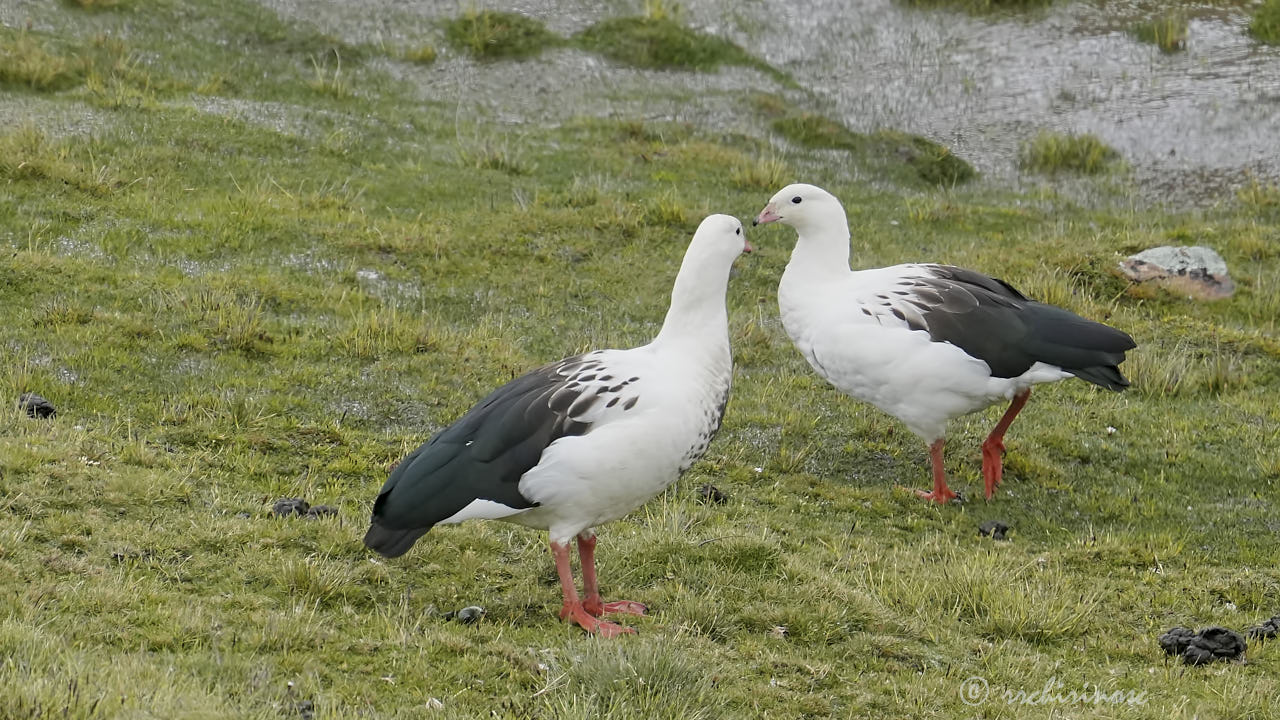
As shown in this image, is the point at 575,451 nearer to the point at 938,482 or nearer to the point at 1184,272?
the point at 938,482

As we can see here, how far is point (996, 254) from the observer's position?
15.5m

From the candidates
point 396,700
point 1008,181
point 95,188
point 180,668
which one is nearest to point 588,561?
point 396,700

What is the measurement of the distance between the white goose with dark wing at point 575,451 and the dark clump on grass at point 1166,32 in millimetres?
19737

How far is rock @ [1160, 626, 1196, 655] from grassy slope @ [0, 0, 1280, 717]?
6.8 inches

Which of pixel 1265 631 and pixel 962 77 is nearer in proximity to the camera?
pixel 1265 631

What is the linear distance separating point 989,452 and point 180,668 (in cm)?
679

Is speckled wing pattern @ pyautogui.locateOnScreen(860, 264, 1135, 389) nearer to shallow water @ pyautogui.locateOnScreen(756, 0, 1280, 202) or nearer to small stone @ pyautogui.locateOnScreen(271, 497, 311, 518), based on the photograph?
small stone @ pyautogui.locateOnScreen(271, 497, 311, 518)

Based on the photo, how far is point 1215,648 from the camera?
6945mm

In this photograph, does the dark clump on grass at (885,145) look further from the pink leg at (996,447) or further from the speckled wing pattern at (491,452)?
the speckled wing pattern at (491,452)

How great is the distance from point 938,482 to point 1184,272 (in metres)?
6.61

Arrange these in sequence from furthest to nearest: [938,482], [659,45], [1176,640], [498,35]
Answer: [659,45], [498,35], [938,482], [1176,640]

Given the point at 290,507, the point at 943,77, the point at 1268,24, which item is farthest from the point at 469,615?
the point at 1268,24

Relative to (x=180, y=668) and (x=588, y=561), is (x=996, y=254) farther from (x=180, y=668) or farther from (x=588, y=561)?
(x=180, y=668)

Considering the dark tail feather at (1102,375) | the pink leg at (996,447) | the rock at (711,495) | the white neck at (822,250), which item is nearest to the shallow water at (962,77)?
the white neck at (822,250)
